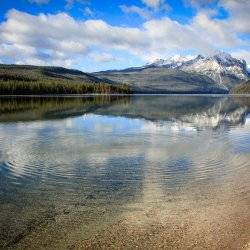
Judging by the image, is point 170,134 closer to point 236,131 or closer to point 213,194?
point 236,131

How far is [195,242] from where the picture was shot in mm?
16859

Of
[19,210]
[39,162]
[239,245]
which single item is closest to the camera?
[239,245]

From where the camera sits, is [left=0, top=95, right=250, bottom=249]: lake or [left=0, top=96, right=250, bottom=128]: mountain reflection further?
[left=0, top=96, right=250, bottom=128]: mountain reflection

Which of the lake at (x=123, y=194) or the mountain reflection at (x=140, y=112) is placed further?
the mountain reflection at (x=140, y=112)

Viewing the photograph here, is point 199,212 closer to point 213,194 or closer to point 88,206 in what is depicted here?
point 213,194

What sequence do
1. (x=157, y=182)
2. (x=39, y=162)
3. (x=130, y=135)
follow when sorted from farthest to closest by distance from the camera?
(x=130, y=135)
(x=39, y=162)
(x=157, y=182)

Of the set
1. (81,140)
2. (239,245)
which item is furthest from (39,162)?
(239,245)

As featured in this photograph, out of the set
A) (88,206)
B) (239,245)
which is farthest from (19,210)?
(239,245)

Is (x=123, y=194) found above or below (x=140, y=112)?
below

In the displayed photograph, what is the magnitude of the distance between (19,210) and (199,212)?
339 inches

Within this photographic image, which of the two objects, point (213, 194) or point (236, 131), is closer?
point (213, 194)

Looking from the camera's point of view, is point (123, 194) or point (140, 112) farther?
point (140, 112)

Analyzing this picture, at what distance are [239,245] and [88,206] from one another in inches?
302

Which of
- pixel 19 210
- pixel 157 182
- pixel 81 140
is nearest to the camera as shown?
pixel 19 210
